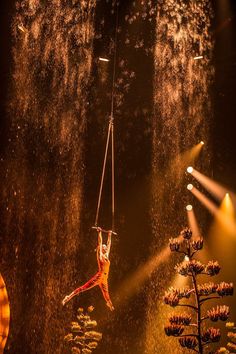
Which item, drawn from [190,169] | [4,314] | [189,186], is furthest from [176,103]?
[4,314]

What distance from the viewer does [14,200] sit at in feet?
21.5

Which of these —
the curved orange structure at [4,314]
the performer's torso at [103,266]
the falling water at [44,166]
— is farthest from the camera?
the falling water at [44,166]

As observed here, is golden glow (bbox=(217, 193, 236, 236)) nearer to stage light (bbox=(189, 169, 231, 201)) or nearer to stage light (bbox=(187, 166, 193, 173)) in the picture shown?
Answer: stage light (bbox=(189, 169, 231, 201))

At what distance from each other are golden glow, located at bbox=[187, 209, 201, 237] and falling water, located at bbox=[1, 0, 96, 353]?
2179mm

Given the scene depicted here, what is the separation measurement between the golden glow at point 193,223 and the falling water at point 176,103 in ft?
0.36

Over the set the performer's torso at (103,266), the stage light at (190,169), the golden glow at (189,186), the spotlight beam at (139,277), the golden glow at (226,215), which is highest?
the stage light at (190,169)

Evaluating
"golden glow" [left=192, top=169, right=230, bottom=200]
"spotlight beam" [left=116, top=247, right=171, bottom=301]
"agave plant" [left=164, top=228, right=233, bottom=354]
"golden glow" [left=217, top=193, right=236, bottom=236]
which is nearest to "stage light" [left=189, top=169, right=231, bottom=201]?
"golden glow" [left=192, top=169, right=230, bottom=200]

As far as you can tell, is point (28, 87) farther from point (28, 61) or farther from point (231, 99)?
point (231, 99)

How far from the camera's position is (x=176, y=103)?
8.44 metres

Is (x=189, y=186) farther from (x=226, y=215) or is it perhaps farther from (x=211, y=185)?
(x=226, y=215)

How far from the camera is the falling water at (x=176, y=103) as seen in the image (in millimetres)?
7961

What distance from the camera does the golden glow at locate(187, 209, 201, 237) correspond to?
7816 mm

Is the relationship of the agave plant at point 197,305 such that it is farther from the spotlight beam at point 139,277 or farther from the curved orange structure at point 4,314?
the spotlight beam at point 139,277

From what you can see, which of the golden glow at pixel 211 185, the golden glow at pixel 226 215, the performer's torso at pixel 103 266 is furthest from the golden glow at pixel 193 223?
the performer's torso at pixel 103 266
